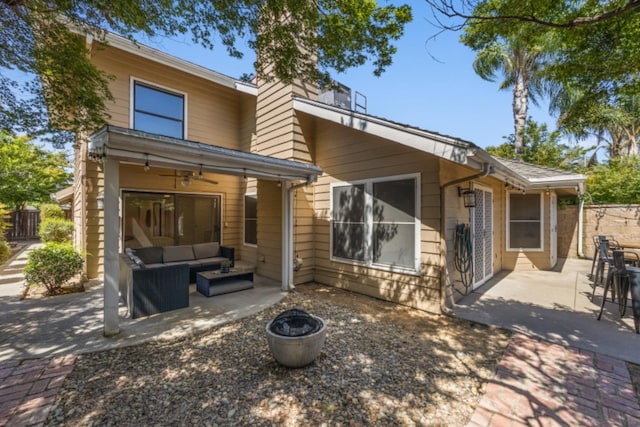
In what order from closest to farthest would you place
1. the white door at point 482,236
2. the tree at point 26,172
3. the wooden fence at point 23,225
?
the white door at point 482,236 → the tree at point 26,172 → the wooden fence at point 23,225

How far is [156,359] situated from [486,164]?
5023 millimetres

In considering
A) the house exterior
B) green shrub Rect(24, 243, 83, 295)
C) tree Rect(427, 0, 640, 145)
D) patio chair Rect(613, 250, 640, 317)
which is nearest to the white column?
the house exterior

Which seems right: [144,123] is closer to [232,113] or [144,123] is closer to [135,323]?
[232,113]

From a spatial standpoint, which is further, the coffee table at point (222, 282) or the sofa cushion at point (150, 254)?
the sofa cushion at point (150, 254)

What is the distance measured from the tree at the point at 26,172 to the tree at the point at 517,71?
21.2 metres

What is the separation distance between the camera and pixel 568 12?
3982mm

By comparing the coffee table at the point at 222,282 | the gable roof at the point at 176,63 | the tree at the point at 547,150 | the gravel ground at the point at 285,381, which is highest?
the gable roof at the point at 176,63

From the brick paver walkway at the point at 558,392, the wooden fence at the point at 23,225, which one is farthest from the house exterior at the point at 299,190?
the wooden fence at the point at 23,225

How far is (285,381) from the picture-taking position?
2672 millimetres

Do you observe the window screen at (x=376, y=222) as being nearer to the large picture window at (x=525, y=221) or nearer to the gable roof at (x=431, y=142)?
the gable roof at (x=431, y=142)

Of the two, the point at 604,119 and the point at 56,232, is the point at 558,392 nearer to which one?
the point at 604,119

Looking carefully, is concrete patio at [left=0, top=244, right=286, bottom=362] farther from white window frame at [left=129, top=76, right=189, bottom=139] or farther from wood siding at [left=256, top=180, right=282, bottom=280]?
white window frame at [left=129, top=76, right=189, bottom=139]

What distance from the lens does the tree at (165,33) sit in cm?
407

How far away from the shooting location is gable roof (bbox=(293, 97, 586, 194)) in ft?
12.3
